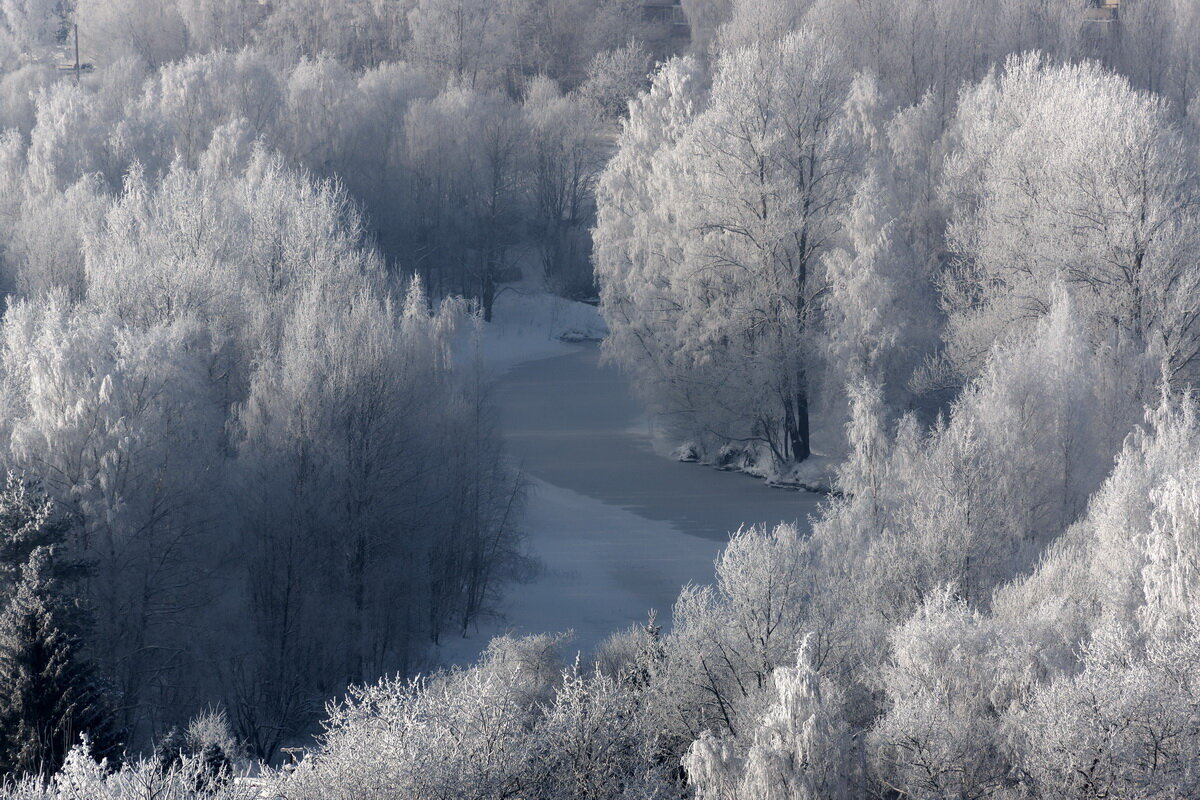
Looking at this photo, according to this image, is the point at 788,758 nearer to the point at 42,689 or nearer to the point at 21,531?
the point at 42,689

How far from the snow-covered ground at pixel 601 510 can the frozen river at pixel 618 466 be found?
0.03m

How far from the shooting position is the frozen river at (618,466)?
26766 mm

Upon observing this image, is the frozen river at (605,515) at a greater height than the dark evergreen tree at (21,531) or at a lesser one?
lesser

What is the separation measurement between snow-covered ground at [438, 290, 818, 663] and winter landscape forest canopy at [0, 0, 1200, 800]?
30 cm

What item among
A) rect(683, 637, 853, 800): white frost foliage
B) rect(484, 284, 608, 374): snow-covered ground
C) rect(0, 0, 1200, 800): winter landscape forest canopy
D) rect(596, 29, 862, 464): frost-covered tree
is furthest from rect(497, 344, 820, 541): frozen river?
rect(683, 637, 853, 800): white frost foliage

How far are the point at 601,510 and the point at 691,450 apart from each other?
17.5 feet

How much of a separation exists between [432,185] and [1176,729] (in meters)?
40.0

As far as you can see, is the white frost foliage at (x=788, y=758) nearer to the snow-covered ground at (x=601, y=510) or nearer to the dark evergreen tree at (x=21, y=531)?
the snow-covered ground at (x=601, y=510)

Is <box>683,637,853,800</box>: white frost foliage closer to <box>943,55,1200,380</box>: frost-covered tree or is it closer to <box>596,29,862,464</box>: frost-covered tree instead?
<box>943,55,1200,380</box>: frost-covered tree

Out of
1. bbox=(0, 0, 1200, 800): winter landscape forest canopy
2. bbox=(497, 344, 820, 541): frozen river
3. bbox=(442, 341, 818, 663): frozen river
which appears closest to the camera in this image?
bbox=(0, 0, 1200, 800): winter landscape forest canopy

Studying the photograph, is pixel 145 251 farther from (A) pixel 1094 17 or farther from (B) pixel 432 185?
(A) pixel 1094 17

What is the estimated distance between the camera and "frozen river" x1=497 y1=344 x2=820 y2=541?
26.8 metres

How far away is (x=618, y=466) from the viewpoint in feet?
98.9

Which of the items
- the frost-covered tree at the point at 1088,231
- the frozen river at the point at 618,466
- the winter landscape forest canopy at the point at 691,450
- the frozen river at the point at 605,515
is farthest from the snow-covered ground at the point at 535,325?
the frost-covered tree at the point at 1088,231
